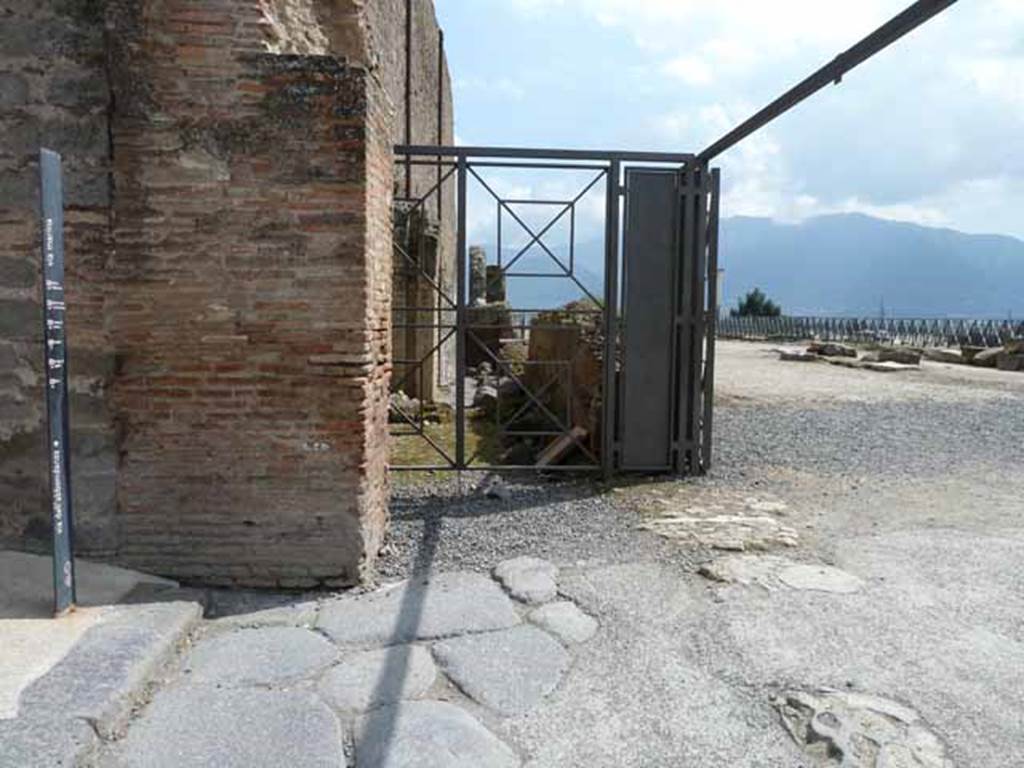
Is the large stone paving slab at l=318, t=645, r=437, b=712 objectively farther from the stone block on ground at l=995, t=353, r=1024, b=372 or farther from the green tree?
the green tree

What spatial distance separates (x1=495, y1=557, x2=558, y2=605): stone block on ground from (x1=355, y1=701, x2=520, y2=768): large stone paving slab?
4.27ft

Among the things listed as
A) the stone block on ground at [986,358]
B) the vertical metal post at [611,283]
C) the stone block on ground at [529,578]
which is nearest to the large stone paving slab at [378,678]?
the stone block on ground at [529,578]

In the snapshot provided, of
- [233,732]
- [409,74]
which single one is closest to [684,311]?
[233,732]

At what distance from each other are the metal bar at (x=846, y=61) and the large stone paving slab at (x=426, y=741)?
3926 mm

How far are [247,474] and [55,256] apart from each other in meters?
1.49

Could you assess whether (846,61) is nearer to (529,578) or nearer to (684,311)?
(684,311)

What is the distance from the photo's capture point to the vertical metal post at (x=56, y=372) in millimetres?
3416

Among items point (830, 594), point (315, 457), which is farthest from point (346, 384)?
point (830, 594)

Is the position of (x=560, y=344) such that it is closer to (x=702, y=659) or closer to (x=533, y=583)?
(x=533, y=583)

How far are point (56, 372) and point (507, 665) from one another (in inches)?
96.7

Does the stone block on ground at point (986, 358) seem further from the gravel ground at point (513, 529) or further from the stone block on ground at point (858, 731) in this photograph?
the stone block on ground at point (858, 731)

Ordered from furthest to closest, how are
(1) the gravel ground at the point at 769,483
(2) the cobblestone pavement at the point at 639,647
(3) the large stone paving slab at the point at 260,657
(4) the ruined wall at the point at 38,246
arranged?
(1) the gravel ground at the point at 769,483
(4) the ruined wall at the point at 38,246
(3) the large stone paving slab at the point at 260,657
(2) the cobblestone pavement at the point at 639,647

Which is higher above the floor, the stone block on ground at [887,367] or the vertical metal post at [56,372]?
the vertical metal post at [56,372]

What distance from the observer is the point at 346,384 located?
4.35 m
